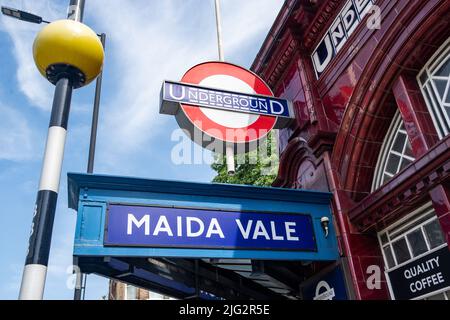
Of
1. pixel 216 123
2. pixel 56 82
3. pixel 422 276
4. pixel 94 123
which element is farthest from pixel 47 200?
pixel 94 123

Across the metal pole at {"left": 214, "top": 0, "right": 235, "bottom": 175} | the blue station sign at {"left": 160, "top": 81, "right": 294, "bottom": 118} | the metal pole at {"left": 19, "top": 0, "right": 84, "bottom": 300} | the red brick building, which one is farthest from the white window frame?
the metal pole at {"left": 19, "top": 0, "right": 84, "bottom": 300}

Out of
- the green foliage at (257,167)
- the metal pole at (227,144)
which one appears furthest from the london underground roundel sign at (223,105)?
the green foliage at (257,167)

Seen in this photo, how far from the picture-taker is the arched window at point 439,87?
4.95 metres

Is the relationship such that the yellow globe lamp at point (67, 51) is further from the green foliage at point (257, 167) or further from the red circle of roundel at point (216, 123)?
the green foliage at point (257, 167)

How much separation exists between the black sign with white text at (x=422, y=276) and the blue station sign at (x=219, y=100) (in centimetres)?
304

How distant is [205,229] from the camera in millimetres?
5023

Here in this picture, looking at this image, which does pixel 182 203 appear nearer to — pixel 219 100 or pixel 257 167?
pixel 219 100

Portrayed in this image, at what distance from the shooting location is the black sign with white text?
4397 mm

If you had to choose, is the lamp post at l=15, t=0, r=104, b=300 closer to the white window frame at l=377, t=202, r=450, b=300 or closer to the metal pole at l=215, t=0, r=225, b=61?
the metal pole at l=215, t=0, r=225, b=61

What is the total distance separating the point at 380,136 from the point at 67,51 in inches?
171

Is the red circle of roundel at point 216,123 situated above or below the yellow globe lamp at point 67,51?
above
